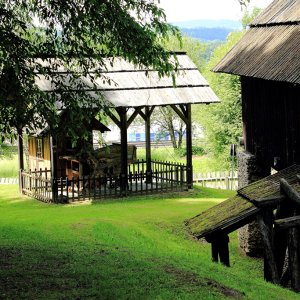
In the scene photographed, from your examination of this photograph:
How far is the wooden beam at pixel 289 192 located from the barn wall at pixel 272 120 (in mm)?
2507

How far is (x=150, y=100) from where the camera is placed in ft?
93.4

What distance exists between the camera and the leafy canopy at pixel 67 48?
39.1 feet

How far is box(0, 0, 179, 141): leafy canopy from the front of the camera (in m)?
11.9

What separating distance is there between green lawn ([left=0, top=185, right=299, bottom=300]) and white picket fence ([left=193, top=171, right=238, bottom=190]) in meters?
17.4

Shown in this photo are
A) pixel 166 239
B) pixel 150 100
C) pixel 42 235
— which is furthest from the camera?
pixel 150 100

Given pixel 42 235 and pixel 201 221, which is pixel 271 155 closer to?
pixel 201 221

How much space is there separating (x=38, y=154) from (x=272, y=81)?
1496cm

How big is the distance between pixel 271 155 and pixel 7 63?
30.3ft

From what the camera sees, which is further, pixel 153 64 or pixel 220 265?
pixel 220 265

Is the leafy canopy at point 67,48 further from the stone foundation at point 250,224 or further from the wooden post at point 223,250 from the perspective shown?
the stone foundation at point 250,224

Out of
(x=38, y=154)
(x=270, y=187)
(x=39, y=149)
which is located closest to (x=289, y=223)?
(x=270, y=187)

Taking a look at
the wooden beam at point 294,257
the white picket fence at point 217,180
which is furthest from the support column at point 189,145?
the wooden beam at point 294,257

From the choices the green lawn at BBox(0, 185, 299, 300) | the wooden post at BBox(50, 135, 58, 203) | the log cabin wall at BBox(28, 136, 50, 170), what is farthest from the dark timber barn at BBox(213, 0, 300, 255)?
the log cabin wall at BBox(28, 136, 50, 170)

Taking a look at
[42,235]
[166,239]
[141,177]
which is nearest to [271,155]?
[166,239]
